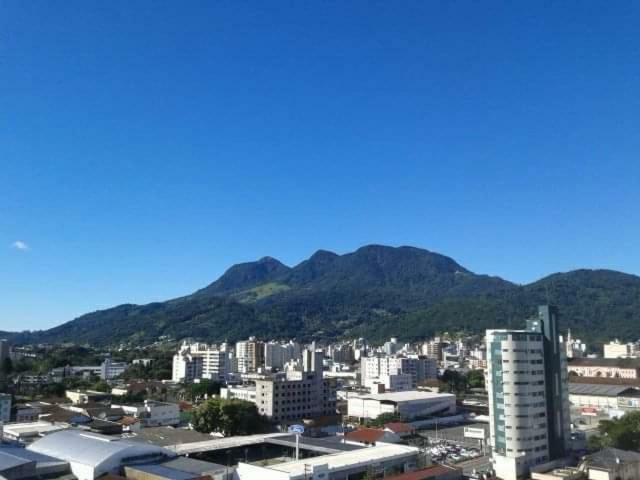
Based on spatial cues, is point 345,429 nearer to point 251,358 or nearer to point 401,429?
point 401,429

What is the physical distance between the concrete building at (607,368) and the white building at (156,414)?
54426mm

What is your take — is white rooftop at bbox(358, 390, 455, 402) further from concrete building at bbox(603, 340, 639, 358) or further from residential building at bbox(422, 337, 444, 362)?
residential building at bbox(422, 337, 444, 362)

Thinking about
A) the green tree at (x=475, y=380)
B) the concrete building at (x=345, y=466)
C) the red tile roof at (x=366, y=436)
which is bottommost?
the green tree at (x=475, y=380)

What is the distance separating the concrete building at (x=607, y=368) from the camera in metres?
73.4

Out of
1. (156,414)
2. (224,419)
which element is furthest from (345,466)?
(156,414)

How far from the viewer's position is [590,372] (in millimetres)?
77438

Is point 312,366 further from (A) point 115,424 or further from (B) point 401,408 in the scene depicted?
(A) point 115,424

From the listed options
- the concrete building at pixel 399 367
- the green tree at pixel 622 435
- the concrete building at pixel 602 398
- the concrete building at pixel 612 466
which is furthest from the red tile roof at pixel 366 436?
the concrete building at pixel 399 367

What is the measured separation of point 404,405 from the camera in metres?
45.2

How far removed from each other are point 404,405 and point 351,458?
20.3 metres

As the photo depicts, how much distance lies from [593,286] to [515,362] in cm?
18559

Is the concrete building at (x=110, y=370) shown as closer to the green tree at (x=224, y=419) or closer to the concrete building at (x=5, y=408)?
the concrete building at (x=5, y=408)

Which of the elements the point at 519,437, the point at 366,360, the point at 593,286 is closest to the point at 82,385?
the point at 366,360

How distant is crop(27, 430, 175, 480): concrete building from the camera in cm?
2364
